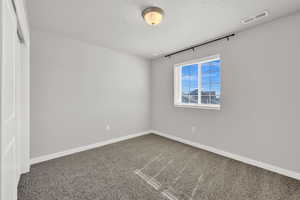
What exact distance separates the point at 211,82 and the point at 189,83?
0.63 m

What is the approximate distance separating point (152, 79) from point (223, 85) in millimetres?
2227

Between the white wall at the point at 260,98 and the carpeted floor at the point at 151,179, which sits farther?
the white wall at the point at 260,98

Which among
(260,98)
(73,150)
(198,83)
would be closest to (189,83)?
(198,83)

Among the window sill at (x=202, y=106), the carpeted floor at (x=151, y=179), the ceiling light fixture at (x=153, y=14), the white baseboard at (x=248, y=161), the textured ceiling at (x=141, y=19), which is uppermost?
the textured ceiling at (x=141, y=19)

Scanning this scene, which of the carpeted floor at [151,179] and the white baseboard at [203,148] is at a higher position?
the white baseboard at [203,148]

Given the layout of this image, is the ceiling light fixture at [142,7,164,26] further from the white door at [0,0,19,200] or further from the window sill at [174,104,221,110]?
the window sill at [174,104,221,110]

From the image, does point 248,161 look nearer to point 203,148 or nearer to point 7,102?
point 203,148

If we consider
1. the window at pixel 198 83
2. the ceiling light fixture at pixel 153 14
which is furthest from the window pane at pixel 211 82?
the ceiling light fixture at pixel 153 14

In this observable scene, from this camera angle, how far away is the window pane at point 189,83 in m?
3.41

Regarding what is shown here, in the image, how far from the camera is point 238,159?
8.18ft

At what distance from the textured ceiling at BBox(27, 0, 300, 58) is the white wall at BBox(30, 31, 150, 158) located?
0.37 meters

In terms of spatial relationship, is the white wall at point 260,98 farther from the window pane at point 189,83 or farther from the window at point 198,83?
the window pane at point 189,83

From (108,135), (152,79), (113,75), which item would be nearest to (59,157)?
(108,135)

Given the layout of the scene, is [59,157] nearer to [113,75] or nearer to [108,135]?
[108,135]
